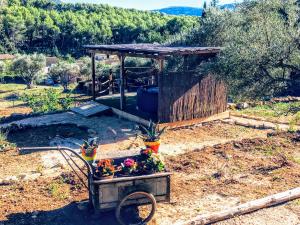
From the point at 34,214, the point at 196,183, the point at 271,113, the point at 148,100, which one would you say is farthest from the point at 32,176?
the point at 271,113

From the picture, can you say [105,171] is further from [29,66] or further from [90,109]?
[29,66]

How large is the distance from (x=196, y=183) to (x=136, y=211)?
2156mm

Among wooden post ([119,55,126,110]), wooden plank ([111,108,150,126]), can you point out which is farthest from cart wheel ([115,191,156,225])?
wooden post ([119,55,126,110])

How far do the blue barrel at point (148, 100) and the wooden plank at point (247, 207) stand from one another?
7585 mm

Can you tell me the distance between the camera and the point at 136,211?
7.67m

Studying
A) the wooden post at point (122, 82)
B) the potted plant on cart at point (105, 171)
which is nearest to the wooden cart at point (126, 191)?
the potted plant on cart at point (105, 171)

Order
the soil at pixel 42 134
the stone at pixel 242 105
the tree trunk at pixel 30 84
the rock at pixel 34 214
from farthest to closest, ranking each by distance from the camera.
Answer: the tree trunk at pixel 30 84, the stone at pixel 242 105, the soil at pixel 42 134, the rock at pixel 34 214

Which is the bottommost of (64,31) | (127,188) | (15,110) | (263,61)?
(15,110)

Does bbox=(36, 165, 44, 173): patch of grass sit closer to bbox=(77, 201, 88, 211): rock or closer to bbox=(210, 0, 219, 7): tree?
bbox=(77, 201, 88, 211): rock

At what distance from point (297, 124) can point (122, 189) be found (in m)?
10.8

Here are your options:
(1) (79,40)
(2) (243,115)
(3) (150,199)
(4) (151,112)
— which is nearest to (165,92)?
(4) (151,112)

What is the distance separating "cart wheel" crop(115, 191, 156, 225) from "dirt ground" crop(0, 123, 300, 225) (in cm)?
26

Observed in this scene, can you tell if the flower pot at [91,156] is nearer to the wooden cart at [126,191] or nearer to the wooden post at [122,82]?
the wooden cart at [126,191]

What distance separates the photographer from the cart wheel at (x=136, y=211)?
689 centimetres
